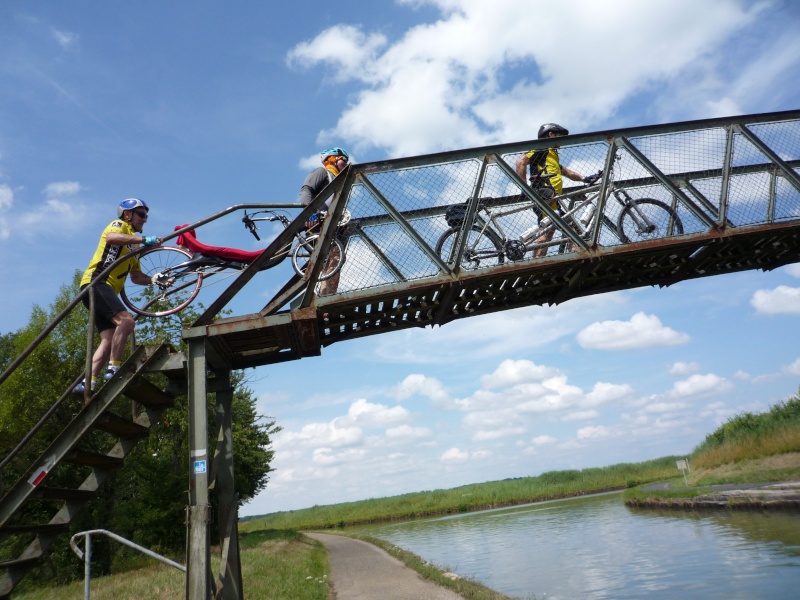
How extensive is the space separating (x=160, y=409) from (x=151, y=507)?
864 inches

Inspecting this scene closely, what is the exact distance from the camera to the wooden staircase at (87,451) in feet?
23.5

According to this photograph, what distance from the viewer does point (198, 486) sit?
7.03 meters

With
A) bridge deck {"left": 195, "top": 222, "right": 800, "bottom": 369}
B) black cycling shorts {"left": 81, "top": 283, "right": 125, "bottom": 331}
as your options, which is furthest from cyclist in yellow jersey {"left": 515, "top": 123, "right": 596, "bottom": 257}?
black cycling shorts {"left": 81, "top": 283, "right": 125, "bottom": 331}

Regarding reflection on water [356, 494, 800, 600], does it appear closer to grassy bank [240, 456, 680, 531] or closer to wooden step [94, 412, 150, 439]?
wooden step [94, 412, 150, 439]

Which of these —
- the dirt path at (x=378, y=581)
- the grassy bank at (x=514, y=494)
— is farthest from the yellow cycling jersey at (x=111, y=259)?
the grassy bank at (x=514, y=494)

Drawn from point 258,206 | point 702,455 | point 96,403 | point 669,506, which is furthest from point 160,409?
point 702,455

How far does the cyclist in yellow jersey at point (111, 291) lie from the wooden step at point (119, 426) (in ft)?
1.41

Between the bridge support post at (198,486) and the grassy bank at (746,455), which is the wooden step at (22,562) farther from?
the grassy bank at (746,455)

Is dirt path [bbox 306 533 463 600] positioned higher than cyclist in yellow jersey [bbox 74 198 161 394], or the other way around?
cyclist in yellow jersey [bbox 74 198 161 394]

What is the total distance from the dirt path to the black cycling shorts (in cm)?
1008

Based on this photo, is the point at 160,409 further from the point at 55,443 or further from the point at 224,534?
the point at 224,534

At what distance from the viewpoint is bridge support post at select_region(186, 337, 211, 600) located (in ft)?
21.5

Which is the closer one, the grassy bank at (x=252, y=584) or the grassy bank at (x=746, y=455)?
the grassy bank at (x=252, y=584)

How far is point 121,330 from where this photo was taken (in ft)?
24.7
